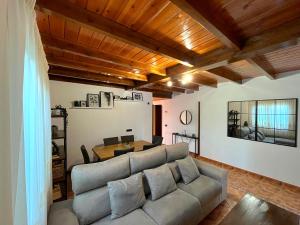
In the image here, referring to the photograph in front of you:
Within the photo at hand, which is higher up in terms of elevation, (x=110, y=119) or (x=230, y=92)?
(x=230, y=92)

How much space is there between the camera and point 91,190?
188 centimetres

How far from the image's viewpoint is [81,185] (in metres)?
1.81

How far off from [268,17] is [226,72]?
215cm

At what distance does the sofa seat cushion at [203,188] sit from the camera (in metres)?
2.24

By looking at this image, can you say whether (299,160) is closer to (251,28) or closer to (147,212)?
(251,28)

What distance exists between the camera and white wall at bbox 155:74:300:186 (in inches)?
135

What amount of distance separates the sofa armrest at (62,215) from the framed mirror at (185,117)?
15.5ft

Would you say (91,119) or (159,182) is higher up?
(91,119)

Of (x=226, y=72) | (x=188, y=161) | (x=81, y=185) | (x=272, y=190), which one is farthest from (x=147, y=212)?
(x=226, y=72)

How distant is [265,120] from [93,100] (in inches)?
179

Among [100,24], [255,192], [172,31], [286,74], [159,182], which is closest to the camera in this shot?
[100,24]

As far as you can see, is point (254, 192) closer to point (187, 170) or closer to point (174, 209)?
point (187, 170)

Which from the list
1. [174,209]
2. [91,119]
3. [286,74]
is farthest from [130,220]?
[286,74]

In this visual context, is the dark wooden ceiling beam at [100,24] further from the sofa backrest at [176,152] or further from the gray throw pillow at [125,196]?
the gray throw pillow at [125,196]
